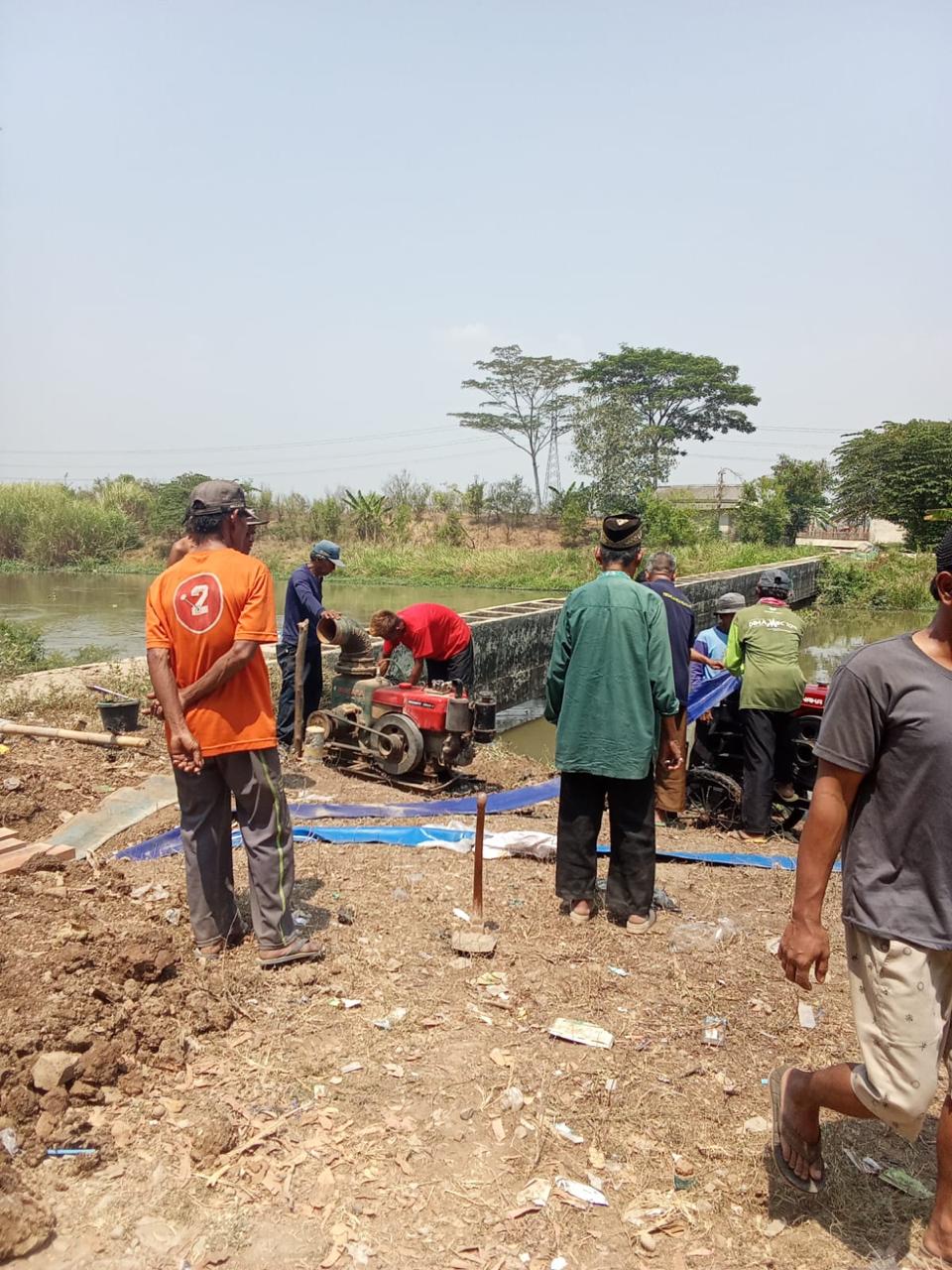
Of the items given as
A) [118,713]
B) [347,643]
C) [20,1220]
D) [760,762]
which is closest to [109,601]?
[118,713]

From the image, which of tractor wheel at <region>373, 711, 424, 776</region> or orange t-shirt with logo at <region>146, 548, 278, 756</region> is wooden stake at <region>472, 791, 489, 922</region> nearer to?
orange t-shirt with logo at <region>146, 548, 278, 756</region>

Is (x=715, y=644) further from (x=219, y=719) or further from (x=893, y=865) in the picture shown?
(x=893, y=865)

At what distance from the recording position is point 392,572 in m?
Answer: 35.5

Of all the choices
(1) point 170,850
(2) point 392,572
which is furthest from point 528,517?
(1) point 170,850

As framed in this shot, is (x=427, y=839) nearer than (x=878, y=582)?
Yes

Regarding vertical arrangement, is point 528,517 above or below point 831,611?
above

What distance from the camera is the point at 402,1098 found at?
284cm

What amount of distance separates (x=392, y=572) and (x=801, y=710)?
29.9m

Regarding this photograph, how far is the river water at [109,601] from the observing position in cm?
1823

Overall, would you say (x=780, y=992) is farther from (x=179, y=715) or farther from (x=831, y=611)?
(x=831, y=611)

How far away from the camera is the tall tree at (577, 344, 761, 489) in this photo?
49000mm

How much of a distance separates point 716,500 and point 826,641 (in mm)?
28161

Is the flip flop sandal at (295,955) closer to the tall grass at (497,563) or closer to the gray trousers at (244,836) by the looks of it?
the gray trousers at (244,836)

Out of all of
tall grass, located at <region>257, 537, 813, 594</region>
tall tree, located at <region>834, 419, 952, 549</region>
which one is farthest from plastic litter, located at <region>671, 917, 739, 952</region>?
tall tree, located at <region>834, 419, 952, 549</region>
